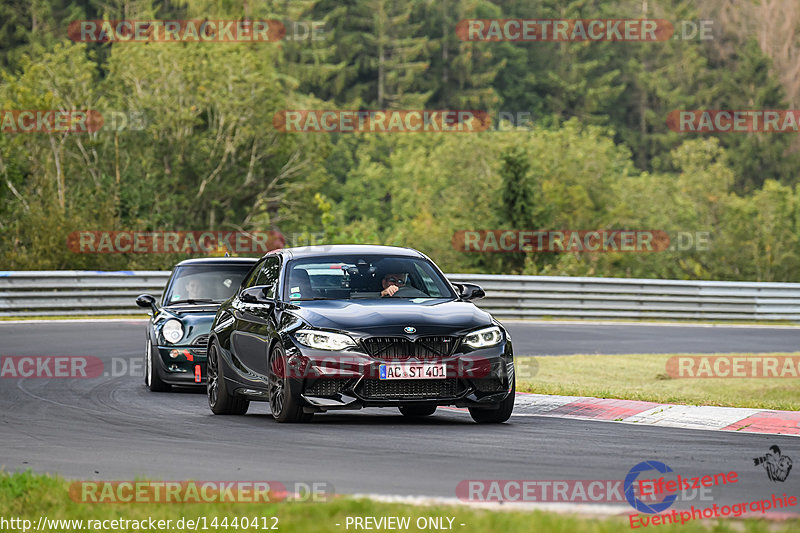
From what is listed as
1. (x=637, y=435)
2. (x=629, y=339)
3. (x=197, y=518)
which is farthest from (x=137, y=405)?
(x=629, y=339)

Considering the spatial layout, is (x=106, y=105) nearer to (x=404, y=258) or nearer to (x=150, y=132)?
(x=150, y=132)

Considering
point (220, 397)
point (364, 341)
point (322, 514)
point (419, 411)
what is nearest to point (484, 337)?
point (364, 341)

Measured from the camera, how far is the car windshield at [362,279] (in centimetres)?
1220

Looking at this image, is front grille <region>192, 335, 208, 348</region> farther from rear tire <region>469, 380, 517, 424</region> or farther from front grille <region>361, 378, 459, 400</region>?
front grille <region>361, 378, 459, 400</region>

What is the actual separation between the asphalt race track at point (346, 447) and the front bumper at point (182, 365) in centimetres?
53

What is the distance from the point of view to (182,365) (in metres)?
15.7

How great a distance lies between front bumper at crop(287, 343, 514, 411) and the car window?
1.31 meters

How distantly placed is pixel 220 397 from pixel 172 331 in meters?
3.02

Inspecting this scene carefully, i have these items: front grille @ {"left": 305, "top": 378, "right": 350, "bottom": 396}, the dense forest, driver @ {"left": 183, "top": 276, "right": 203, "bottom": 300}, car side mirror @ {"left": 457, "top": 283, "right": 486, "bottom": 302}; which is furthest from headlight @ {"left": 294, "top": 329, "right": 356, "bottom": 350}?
the dense forest

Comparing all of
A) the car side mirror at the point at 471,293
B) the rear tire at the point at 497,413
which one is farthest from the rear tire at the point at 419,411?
the car side mirror at the point at 471,293

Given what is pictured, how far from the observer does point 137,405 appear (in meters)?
13.9

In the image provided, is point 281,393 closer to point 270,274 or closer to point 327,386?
point 327,386

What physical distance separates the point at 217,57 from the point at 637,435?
159 ft

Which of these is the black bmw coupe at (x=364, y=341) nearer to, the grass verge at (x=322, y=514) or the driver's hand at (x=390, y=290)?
the driver's hand at (x=390, y=290)
